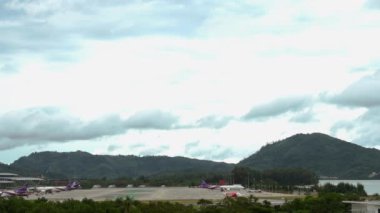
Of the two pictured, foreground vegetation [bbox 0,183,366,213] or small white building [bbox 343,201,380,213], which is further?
small white building [bbox 343,201,380,213]

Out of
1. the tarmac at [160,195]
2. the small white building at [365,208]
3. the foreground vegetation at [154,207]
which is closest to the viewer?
the foreground vegetation at [154,207]

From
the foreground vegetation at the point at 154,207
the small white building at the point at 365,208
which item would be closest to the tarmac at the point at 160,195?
the small white building at the point at 365,208

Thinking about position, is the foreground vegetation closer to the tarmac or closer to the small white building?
the small white building

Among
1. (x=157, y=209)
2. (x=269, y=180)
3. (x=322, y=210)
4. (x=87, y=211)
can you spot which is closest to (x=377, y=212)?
(x=322, y=210)

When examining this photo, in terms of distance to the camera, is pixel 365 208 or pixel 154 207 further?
pixel 365 208

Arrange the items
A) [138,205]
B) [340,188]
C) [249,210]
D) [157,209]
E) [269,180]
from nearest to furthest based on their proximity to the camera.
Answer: [157,209] → [138,205] → [249,210] → [340,188] → [269,180]

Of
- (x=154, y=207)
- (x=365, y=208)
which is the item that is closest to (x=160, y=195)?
(x=365, y=208)

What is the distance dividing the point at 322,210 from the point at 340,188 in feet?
213

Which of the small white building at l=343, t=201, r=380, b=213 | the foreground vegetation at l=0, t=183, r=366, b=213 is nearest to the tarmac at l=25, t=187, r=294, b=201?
the small white building at l=343, t=201, r=380, b=213

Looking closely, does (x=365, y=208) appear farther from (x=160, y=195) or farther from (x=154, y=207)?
(x=160, y=195)

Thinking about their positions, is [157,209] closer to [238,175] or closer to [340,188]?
[340,188]

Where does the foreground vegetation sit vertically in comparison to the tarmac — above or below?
below

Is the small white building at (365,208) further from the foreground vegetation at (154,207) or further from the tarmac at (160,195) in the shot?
the tarmac at (160,195)

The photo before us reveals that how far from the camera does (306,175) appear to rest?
186 meters
